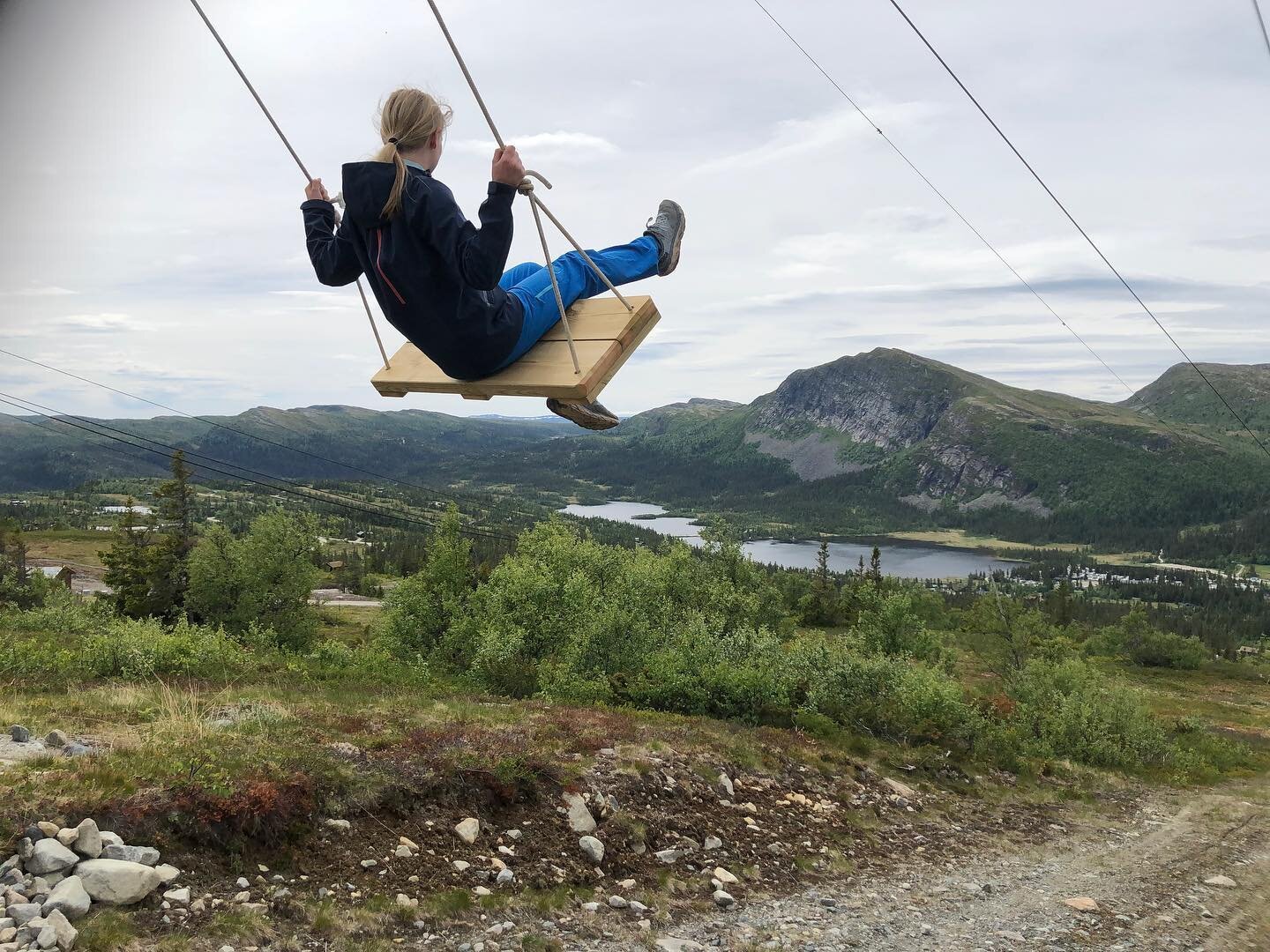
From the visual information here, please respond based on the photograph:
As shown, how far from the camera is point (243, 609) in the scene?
43.4m

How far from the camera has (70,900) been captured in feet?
19.4

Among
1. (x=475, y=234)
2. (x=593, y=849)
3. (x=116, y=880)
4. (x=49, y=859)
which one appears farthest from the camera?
(x=593, y=849)

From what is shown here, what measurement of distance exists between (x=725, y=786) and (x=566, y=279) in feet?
33.8

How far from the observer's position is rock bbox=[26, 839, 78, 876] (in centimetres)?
611

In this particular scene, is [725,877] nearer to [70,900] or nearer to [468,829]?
[468,829]

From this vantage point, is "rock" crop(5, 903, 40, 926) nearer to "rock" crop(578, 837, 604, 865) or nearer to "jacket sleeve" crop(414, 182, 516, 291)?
"jacket sleeve" crop(414, 182, 516, 291)

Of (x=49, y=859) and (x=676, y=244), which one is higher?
(x=676, y=244)

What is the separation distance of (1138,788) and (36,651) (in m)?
29.5

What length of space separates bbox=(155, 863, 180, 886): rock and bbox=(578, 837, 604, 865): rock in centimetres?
474

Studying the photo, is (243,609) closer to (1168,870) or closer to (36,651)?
(36,651)

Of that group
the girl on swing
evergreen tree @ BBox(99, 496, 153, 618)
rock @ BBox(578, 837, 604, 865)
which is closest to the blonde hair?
the girl on swing

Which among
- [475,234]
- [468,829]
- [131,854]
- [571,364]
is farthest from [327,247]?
[468,829]

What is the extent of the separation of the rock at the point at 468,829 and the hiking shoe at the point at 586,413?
614cm

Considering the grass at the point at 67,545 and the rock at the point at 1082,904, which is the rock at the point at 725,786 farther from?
the grass at the point at 67,545
